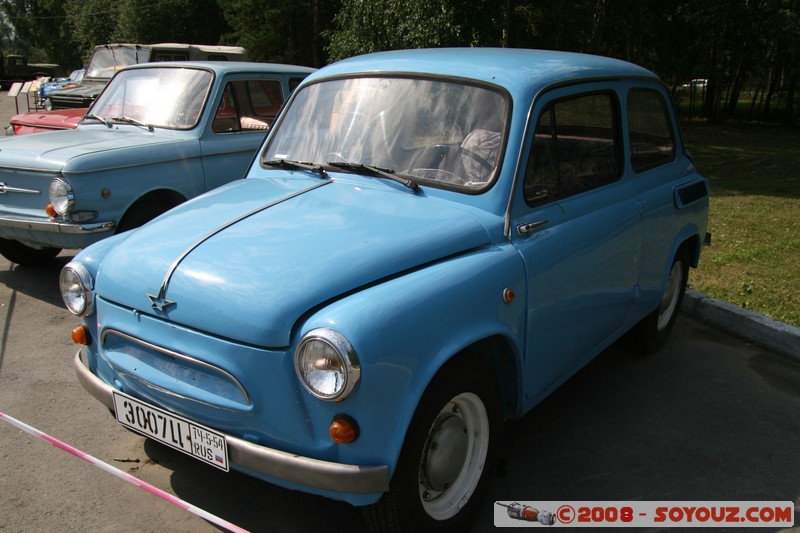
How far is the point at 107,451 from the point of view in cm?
350

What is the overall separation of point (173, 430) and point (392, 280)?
3.37ft

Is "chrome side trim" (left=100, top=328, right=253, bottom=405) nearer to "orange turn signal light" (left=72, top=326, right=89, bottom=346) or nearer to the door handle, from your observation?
"orange turn signal light" (left=72, top=326, right=89, bottom=346)

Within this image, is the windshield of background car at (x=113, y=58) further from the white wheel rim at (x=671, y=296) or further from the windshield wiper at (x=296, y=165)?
the white wheel rim at (x=671, y=296)

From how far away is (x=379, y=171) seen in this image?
11.1 ft

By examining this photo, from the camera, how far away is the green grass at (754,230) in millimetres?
5895

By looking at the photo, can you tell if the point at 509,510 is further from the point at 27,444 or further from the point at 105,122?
the point at 105,122

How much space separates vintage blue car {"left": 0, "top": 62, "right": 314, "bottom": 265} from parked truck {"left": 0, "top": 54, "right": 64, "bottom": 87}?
38.7 metres

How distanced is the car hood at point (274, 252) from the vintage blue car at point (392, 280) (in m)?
0.01

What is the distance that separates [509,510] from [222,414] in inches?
53.3

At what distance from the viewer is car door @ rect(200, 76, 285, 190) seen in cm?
625

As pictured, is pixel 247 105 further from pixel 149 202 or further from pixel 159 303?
pixel 159 303

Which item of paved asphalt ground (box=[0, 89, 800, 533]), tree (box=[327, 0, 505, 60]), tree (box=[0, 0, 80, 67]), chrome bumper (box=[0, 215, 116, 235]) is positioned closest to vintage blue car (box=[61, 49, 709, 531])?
paved asphalt ground (box=[0, 89, 800, 533])

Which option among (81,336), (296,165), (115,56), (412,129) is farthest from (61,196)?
(115,56)

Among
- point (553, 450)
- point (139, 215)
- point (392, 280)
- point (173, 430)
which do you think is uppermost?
point (392, 280)
